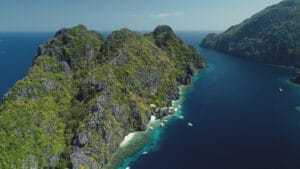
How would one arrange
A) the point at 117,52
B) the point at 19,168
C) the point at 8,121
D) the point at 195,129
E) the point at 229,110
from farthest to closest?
the point at 117,52 → the point at 229,110 → the point at 195,129 → the point at 8,121 → the point at 19,168

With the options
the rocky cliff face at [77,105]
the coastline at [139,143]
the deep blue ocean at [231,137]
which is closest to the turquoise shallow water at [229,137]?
the deep blue ocean at [231,137]

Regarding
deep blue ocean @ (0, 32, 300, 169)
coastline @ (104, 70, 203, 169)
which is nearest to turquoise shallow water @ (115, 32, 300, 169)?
deep blue ocean @ (0, 32, 300, 169)

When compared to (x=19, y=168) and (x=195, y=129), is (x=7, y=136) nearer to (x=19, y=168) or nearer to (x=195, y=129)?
(x=19, y=168)

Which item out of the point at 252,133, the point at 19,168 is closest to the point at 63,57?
the point at 19,168

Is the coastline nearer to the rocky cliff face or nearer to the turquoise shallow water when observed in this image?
the turquoise shallow water

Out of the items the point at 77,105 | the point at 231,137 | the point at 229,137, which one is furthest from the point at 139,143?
the point at 231,137
